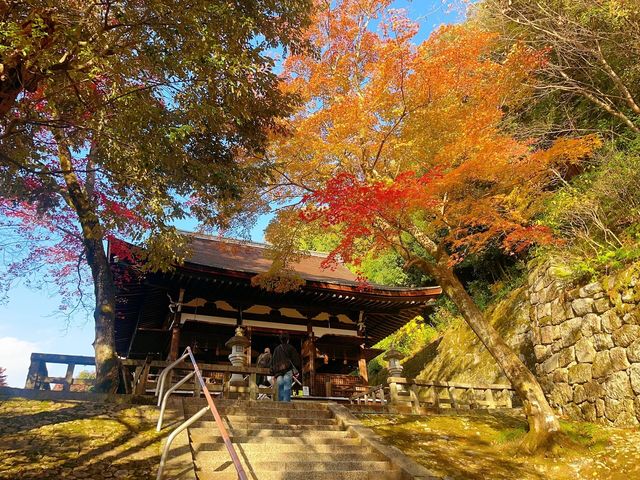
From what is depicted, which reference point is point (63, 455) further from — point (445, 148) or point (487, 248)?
point (487, 248)

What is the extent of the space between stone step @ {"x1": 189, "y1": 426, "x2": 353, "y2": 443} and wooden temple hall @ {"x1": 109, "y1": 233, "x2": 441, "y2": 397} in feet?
18.3

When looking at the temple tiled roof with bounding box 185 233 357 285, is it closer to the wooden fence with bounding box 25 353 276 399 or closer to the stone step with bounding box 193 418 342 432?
the wooden fence with bounding box 25 353 276 399

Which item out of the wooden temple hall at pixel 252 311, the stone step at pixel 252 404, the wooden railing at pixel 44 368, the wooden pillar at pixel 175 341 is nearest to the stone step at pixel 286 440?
the stone step at pixel 252 404

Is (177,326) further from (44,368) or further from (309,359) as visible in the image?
(309,359)

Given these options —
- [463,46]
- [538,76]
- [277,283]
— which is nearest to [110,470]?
[277,283]

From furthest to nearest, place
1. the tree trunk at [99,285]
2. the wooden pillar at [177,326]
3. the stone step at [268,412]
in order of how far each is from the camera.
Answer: the wooden pillar at [177,326], the tree trunk at [99,285], the stone step at [268,412]

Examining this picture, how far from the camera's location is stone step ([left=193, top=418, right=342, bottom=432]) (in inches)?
256

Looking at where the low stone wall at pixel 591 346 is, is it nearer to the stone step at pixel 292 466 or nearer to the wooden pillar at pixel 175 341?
the stone step at pixel 292 466

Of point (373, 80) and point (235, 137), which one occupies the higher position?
point (373, 80)

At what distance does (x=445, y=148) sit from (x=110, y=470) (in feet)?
31.6

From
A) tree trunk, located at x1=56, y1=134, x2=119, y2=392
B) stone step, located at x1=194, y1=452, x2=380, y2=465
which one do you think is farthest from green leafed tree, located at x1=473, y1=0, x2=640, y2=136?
tree trunk, located at x1=56, y1=134, x2=119, y2=392

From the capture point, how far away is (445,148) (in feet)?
35.8

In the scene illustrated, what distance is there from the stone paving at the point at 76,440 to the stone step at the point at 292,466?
0.66m

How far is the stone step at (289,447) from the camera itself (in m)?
5.64
